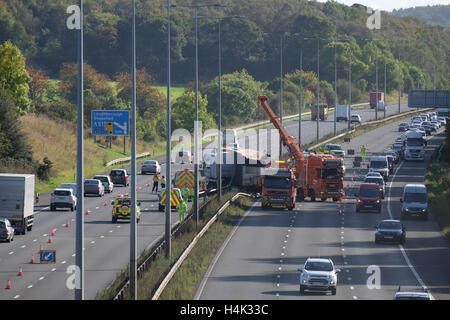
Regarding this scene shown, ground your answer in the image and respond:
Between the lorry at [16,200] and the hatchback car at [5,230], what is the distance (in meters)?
2.65

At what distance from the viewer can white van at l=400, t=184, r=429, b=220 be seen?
219 feet

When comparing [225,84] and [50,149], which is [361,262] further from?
[225,84]

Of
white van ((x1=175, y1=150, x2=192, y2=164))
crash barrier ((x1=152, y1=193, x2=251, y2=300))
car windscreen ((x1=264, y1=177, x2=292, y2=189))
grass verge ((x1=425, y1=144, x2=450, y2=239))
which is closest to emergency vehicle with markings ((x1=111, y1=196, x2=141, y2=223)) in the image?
crash barrier ((x1=152, y1=193, x2=251, y2=300))

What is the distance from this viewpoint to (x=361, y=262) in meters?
48.9

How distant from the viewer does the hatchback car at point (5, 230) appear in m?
52.4

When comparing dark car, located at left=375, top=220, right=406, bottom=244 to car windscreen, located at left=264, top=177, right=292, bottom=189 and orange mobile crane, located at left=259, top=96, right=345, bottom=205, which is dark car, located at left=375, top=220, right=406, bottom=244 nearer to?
car windscreen, located at left=264, top=177, right=292, bottom=189

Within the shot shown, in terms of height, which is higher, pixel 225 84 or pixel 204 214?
pixel 225 84

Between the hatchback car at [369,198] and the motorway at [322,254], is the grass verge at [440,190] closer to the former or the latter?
the motorway at [322,254]

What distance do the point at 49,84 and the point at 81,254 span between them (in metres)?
153

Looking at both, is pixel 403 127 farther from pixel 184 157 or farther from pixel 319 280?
pixel 319 280

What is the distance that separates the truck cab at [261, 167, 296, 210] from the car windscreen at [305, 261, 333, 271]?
27759 mm

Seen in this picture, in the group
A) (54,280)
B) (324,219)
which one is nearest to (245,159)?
(324,219)

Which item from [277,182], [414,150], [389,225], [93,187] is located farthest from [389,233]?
[414,150]

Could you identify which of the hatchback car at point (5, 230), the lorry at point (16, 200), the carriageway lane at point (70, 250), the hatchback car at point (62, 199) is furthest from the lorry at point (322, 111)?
the hatchback car at point (5, 230)
